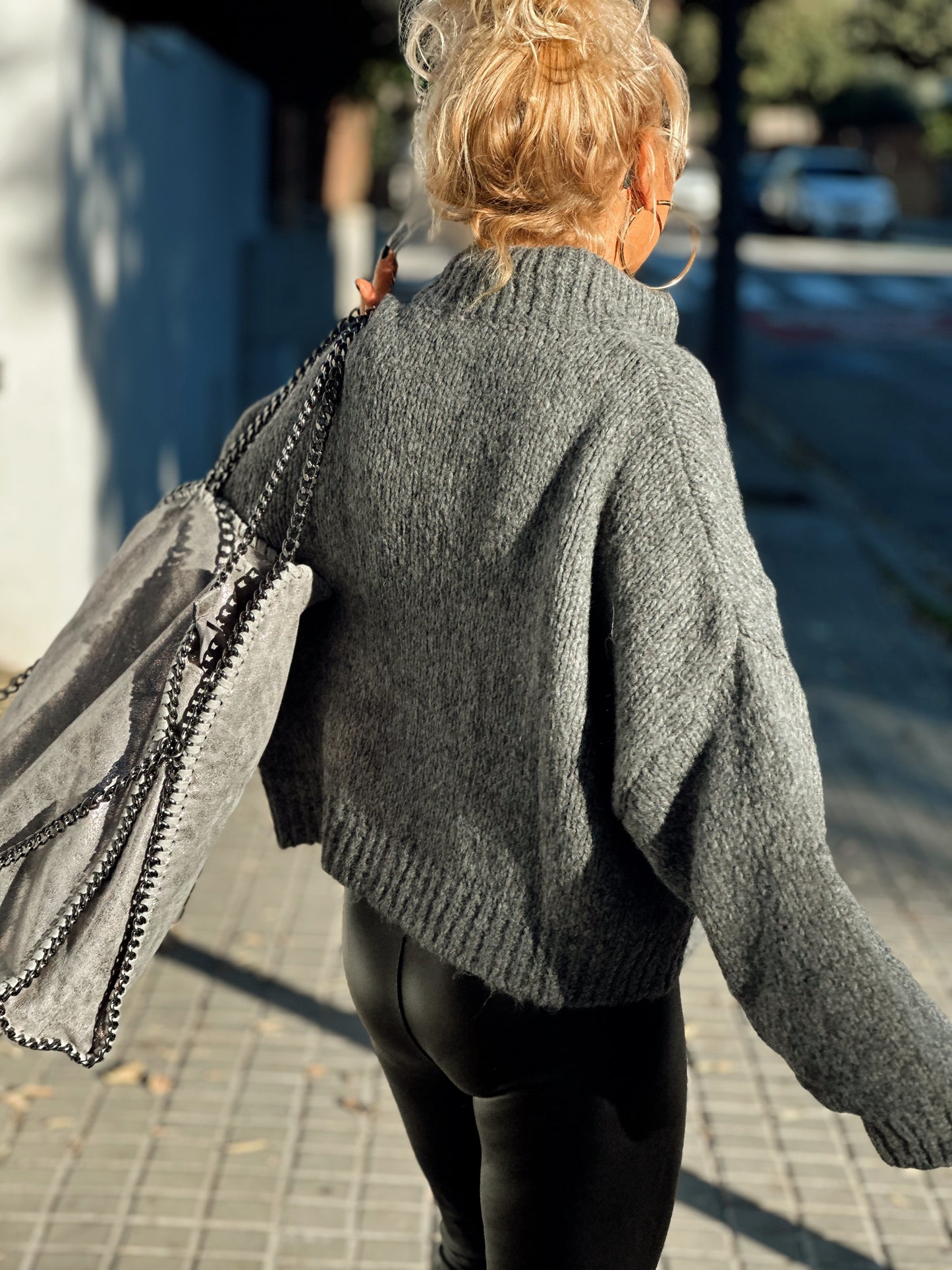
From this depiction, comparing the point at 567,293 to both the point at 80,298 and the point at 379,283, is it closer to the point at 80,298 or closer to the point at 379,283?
the point at 379,283

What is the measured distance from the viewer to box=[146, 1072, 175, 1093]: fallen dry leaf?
3.37 meters

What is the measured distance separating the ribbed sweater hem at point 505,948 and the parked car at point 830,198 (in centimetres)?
3451

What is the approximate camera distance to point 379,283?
1773 mm

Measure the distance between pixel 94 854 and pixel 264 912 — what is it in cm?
273

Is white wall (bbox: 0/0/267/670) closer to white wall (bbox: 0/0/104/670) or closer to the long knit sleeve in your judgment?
white wall (bbox: 0/0/104/670)

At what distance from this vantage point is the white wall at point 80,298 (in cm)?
552

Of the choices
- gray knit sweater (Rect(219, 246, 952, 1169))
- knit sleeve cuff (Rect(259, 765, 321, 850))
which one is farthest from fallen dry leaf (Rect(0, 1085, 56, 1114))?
gray knit sweater (Rect(219, 246, 952, 1169))

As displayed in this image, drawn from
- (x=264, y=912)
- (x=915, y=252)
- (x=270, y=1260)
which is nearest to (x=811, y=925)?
(x=270, y=1260)

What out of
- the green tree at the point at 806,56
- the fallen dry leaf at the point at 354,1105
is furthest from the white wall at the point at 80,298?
the green tree at the point at 806,56

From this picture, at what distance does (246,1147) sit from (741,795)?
7.17 feet

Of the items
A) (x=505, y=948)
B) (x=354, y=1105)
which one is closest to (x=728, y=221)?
(x=354, y=1105)

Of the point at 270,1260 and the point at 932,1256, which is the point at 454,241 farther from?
the point at 932,1256

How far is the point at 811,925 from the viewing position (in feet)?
4.40

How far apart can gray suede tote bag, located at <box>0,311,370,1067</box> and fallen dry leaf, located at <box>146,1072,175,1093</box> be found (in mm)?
1832
